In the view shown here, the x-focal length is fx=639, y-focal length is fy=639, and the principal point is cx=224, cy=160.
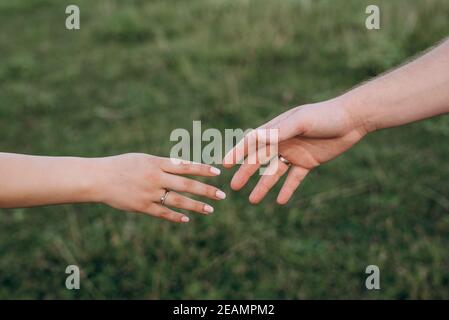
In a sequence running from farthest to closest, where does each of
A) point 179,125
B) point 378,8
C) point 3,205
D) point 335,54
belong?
1. point 378,8
2. point 335,54
3. point 179,125
4. point 3,205

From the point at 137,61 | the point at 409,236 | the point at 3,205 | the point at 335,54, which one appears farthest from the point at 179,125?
the point at 3,205

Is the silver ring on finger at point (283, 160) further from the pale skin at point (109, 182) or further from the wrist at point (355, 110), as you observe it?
the pale skin at point (109, 182)

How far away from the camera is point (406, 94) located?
253 centimetres

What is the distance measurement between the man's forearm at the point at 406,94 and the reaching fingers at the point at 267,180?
36 centimetres

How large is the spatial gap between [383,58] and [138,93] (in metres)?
1.76

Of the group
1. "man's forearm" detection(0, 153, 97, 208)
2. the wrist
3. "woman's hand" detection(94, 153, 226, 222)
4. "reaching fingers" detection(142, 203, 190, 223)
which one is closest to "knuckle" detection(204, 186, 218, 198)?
"woman's hand" detection(94, 153, 226, 222)

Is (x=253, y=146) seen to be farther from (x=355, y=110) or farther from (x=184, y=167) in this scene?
(x=355, y=110)

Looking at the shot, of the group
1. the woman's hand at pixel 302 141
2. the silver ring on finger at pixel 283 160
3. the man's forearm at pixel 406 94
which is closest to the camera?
the woman's hand at pixel 302 141

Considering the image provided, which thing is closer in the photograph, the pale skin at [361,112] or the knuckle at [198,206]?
the knuckle at [198,206]

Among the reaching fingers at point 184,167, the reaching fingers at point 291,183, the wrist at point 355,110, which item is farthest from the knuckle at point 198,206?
the wrist at point 355,110

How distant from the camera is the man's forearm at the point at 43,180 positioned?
2242mm

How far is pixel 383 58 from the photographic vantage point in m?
4.50

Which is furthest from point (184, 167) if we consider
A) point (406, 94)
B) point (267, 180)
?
point (406, 94)
